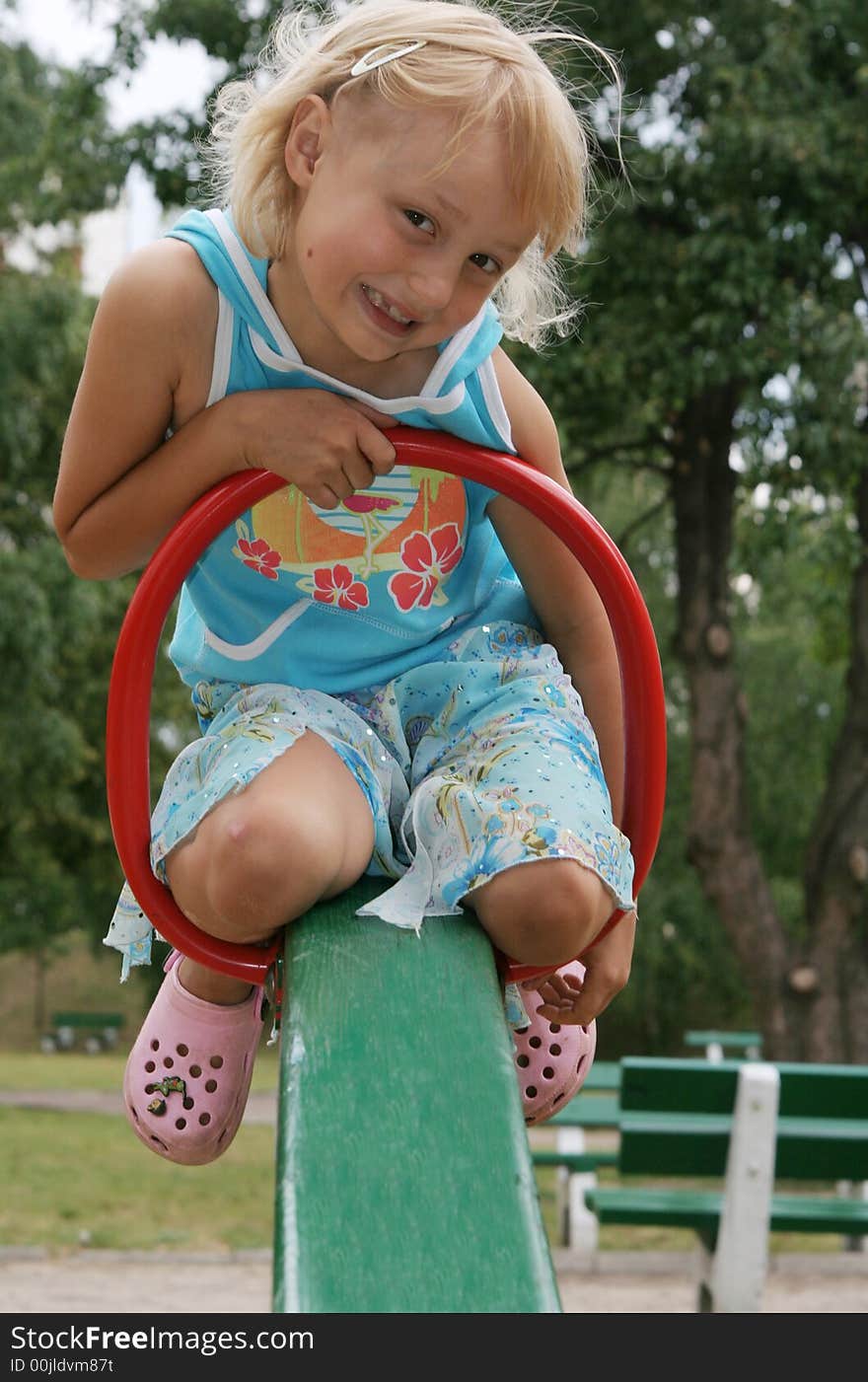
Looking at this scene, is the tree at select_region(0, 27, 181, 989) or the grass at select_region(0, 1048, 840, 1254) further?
the tree at select_region(0, 27, 181, 989)

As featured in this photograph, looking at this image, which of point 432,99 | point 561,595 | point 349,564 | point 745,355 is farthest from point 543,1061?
point 745,355

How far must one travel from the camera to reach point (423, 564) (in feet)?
7.13

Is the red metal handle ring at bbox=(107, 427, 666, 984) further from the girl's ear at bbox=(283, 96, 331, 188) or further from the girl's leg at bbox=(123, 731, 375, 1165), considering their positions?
the girl's ear at bbox=(283, 96, 331, 188)

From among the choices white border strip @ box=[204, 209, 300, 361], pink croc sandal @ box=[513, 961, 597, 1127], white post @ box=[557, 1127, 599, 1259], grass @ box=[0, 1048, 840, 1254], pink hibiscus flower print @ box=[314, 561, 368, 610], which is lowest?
grass @ box=[0, 1048, 840, 1254]

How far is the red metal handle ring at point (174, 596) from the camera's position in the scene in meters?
1.94

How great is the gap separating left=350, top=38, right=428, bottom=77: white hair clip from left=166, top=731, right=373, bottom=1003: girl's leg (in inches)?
29.7

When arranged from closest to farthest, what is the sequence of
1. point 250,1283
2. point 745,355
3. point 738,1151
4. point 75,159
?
point 738,1151
point 250,1283
point 745,355
point 75,159

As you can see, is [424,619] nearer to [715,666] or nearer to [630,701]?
[630,701]

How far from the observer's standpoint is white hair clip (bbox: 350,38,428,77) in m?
1.85

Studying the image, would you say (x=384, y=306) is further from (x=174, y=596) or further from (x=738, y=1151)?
(x=738, y=1151)

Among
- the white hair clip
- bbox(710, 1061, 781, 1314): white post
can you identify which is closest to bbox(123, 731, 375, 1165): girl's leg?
the white hair clip

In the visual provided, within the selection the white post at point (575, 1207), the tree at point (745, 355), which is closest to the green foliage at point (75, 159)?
the tree at point (745, 355)

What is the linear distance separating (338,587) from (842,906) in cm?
841
